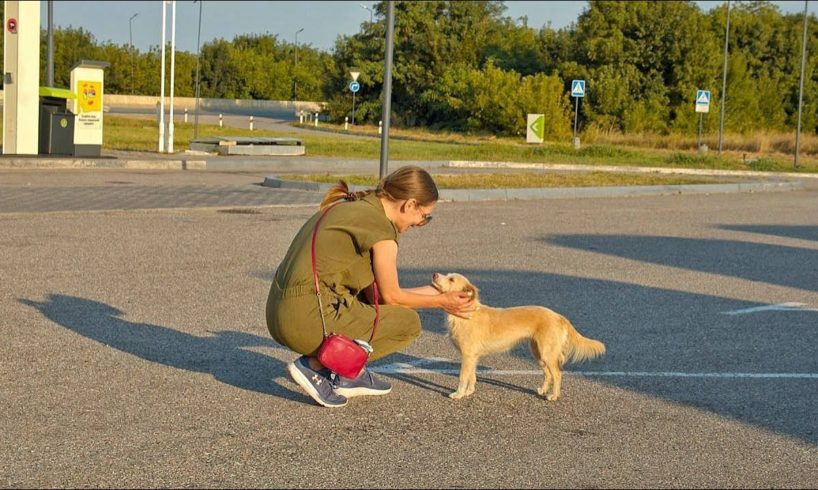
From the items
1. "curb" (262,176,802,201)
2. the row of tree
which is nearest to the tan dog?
"curb" (262,176,802,201)

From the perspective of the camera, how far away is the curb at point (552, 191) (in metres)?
19.5

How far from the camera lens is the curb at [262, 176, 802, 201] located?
64.1 ft

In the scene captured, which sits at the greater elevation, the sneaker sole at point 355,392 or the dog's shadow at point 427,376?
the sneaker sole at point 355,392

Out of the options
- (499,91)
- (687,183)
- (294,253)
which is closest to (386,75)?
(687,183)

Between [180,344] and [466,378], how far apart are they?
2.19 metres

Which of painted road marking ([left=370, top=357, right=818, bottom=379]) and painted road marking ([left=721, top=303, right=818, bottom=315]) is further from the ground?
painted road marking ([left=721, top=303, right=818, bottom=315])

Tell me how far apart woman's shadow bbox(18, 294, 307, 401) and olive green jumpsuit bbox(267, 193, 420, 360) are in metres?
0.49

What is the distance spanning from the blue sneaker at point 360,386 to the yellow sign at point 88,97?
20665 millimetres

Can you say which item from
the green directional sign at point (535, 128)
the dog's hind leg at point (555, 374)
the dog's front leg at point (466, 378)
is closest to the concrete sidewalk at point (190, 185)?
the dog's front leg at point (466, 378)

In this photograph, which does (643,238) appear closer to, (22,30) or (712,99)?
(22,30)

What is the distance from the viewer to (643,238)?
1439cm

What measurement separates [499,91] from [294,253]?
5170 centimetres

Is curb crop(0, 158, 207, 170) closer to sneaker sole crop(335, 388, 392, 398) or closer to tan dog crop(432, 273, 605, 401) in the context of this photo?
sneaker sole crop(335, 388, 392, 398)

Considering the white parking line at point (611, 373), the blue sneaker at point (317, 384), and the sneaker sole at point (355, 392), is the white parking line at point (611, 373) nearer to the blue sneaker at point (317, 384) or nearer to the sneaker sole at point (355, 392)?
the sneaker sole at point (355, 392)
